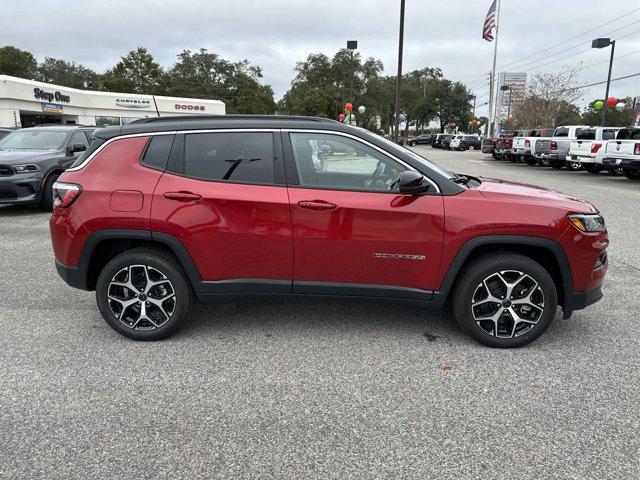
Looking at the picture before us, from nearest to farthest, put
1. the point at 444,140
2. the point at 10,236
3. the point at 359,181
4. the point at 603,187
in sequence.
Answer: the point at 359,181
the point at 10,236
the point at 603,187
the point at 444,140

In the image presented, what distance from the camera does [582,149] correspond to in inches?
728

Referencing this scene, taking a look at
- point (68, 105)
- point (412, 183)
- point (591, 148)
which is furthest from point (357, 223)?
point (68, 105)

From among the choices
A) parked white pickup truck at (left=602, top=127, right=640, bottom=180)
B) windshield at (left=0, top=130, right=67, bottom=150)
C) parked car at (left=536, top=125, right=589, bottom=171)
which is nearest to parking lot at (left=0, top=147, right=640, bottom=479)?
windshield at (left=0, top=130, right=67, bottom=150)

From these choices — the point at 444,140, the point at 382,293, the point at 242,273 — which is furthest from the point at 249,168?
the point at 444,140

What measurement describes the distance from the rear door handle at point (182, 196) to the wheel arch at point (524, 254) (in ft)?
6.54

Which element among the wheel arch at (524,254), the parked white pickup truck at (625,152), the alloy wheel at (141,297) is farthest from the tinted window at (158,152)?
the parked white pickup truck at (625,152)

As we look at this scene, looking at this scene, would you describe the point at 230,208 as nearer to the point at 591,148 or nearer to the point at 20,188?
the point at 20,188

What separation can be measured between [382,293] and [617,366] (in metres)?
1.79

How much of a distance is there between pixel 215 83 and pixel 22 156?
221 feet

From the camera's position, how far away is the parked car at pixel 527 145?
23.7 m

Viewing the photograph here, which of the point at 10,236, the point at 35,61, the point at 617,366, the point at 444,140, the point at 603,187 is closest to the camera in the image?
the point at 617,366

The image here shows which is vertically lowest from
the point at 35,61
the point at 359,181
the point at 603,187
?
the point at 603,187

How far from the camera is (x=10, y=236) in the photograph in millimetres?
7637

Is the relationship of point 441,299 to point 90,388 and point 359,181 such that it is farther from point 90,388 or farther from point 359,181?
point 90,388
